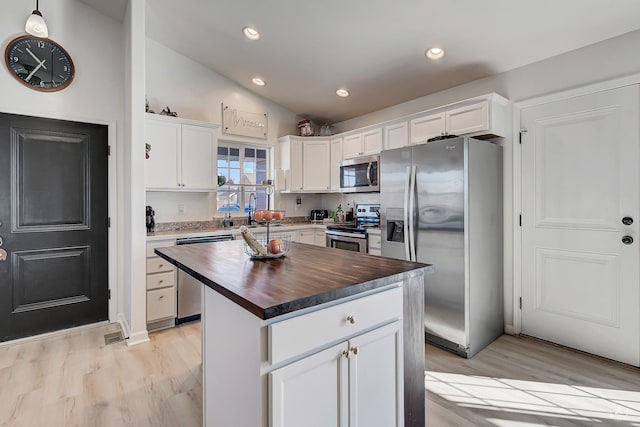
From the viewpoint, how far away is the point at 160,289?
3.27 metres

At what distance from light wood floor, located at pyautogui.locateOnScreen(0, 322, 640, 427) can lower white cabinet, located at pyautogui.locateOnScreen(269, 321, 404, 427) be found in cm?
71

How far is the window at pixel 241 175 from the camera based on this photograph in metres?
4.51

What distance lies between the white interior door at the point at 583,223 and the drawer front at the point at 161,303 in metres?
3.50

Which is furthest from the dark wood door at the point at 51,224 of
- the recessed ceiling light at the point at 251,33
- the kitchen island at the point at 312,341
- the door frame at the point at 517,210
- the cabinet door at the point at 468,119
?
the door frame at the point at 517,210

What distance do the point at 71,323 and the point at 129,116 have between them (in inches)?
85.1

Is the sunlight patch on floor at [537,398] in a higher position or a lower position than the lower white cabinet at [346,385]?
lower

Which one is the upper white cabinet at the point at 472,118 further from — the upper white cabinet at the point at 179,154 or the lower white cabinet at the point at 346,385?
the upper white cabinet at the point at 179,154

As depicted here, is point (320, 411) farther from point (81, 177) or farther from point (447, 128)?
point (81, 177)

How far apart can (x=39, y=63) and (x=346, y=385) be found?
152 inches

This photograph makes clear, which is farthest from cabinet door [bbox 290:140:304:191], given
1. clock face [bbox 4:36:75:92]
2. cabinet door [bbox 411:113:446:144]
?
clock face [bbox 4:36:75:92]

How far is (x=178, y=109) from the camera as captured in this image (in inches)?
161

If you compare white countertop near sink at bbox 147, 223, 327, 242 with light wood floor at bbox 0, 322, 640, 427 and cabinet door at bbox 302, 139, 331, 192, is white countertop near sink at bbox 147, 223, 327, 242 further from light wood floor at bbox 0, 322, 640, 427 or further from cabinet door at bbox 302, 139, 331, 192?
light wood floor at bbox 0, 322, 640, 427

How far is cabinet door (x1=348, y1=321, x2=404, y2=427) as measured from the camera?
4.34 feet

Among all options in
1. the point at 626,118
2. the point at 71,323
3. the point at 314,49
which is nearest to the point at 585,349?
the point at 626,118
